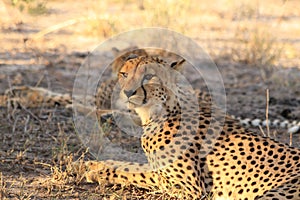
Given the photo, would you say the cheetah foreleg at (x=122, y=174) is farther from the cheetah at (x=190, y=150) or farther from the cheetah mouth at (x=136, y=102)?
the cheetah mouth at (x=136, y=102)

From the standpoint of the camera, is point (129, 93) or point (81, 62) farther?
point (81, 62)

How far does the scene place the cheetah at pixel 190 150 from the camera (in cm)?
422

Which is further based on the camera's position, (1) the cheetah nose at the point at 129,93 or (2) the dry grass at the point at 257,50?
(2) the dry grass at the point at 257,50

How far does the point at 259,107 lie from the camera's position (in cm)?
693

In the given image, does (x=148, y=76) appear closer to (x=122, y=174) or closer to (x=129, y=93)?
(x=129, y=93)

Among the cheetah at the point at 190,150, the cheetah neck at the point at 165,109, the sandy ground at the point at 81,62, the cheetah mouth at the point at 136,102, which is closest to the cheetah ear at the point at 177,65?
the cheetah at the point at 190,150

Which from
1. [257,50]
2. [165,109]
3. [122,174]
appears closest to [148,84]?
[165,109]

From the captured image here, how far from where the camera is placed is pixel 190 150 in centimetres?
441

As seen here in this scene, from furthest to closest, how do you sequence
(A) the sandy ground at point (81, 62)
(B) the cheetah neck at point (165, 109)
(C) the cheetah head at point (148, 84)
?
(A) the sandy ground at point (81, 62), (B) the cheetah neck at point (165, 109), (C) the cheetah head at point (148, 84)

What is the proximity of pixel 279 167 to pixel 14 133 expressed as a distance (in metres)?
2.36

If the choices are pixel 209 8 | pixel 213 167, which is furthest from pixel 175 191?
pixel 209 8

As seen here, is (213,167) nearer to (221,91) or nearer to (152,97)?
(152,97)

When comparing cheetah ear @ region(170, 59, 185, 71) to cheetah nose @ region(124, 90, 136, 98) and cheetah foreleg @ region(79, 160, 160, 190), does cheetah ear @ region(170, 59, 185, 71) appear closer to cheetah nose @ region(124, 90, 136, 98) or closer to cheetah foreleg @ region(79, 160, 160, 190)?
cheetah nose @ region(124, 90, 136, 98)

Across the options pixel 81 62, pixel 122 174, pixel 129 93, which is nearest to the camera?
pixel 129 93
